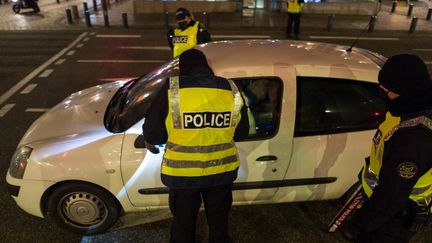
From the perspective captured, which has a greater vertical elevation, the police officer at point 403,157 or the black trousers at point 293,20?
the police officer at point 403,157

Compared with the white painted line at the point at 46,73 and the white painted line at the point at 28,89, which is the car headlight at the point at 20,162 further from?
the white painted line at the point at 46,73

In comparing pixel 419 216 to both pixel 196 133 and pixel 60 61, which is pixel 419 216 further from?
pixel 60 61

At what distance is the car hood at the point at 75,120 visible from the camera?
3.19m

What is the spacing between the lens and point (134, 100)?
3.28 metres

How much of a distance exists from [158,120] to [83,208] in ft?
4.84

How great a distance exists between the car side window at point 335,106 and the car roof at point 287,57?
11 centimetres

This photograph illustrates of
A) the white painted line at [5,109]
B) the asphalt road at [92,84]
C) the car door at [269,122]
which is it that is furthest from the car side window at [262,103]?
the white painted line at [5,109]

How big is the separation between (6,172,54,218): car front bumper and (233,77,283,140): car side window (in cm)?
182

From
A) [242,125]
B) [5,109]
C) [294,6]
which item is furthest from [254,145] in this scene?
[294,6]

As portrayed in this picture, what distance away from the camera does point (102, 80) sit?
7.52 metres

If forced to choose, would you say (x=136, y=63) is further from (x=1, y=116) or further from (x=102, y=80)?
(x=1, y=116)

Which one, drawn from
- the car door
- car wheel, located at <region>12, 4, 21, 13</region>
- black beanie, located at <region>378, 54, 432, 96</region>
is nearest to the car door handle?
the car door

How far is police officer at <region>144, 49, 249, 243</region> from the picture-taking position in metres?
2.18

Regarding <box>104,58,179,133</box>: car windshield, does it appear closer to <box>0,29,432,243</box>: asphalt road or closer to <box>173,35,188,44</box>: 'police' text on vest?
<box>0,29,432,243</box>: asphalt road
